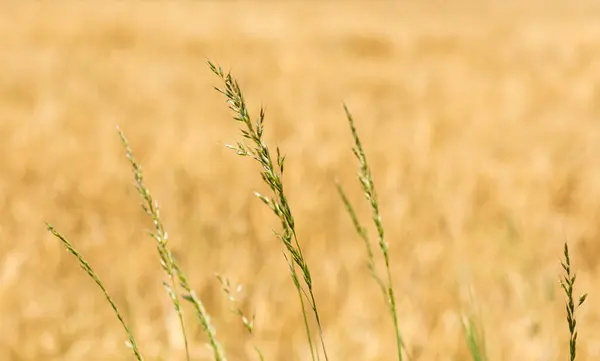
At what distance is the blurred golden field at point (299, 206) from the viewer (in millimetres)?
1255

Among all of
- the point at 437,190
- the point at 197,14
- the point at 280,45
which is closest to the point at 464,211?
the point at 437,190

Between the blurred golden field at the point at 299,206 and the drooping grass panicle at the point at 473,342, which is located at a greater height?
the blurred golden field at the point at 299,206

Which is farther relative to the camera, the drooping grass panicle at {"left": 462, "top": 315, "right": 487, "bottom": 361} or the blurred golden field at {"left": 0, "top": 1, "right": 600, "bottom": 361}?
the blurred golden field at {"left": 0, "top": 1, "right": 600, "bottom": 361}

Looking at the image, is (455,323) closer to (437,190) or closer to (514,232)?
(514,232)

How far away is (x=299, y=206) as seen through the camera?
6.43 feet

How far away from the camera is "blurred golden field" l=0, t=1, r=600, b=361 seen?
1255 mm

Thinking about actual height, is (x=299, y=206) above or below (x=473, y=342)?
above

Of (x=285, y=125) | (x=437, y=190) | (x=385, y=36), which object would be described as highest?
(x=385, y=36)

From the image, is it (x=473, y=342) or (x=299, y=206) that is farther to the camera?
(x=299, y=206)

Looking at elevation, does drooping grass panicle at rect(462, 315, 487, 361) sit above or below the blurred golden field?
below

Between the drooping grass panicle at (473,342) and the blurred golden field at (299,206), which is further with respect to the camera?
the blurred golden field at (299,206)

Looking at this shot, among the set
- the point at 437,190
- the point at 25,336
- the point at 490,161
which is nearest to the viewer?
the point at 25,336

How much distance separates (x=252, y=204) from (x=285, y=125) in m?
1.16

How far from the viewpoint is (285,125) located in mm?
3074
